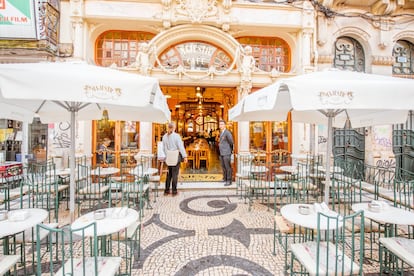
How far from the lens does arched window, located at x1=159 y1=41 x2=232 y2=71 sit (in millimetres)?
8523

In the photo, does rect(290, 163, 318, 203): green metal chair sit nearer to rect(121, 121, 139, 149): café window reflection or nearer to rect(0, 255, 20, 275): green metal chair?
rect(0, 255, 20, 275): green metal chair

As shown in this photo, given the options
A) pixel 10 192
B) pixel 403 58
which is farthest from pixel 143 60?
pixel 403 58

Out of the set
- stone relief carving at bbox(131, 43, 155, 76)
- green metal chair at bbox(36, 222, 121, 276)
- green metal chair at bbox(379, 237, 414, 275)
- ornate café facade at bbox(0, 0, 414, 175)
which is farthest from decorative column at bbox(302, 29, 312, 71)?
green metal chair at bbox(36, 222, 121, 276)

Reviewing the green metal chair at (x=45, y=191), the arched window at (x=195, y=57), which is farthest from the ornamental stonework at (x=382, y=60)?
the green metal chair at (x=45, y=191)

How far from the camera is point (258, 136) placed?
8781mm

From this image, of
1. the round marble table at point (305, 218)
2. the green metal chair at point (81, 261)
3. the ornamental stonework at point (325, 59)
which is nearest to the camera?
the green metal chair at point (81, 261)

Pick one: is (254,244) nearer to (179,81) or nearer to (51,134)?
(179,81)

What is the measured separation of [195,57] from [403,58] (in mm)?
8430

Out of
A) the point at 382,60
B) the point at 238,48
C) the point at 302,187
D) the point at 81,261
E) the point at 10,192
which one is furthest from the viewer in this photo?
the point at 382,60

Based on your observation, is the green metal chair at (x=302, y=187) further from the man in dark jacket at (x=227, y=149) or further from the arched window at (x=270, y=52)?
the arched window at (x=270, y=52)

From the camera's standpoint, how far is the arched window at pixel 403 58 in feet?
30.1

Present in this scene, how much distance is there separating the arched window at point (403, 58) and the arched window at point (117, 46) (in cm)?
971

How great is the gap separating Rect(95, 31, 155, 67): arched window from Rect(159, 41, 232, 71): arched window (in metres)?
1.06

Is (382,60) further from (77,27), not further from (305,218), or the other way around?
(77,27)
